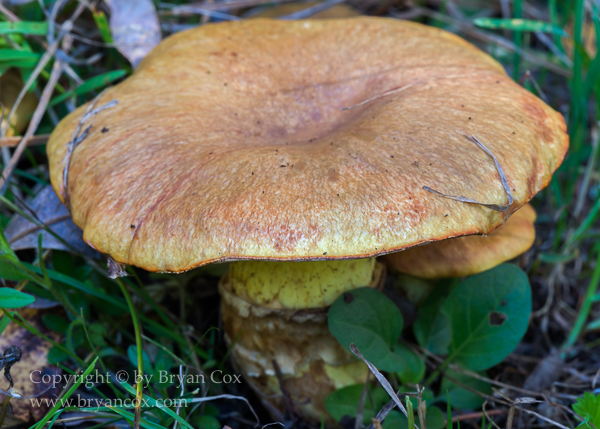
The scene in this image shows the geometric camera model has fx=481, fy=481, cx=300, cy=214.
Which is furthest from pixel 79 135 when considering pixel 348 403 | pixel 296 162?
pixel 348 403

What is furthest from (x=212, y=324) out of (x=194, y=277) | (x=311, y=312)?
(x=311, y=312)

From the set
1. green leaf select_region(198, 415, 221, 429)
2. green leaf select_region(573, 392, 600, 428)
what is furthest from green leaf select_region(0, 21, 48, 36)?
green leaf select_region(573, 392, 600, 428)

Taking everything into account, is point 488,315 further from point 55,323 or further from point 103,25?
point 103,25

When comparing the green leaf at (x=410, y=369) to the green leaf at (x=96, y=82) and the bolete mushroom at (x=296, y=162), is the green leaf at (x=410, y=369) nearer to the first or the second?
the bolete mushroom at (x=296, y=162)

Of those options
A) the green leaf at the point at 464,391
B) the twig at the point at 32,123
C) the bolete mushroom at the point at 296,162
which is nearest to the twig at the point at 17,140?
the twig at the point at 32,123

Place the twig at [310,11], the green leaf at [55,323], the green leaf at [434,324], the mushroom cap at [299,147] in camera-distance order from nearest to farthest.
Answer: the mushroom cap at [299,147], the green leaf at [55,323], the green leaf at [434,324], the twig at [310,11]

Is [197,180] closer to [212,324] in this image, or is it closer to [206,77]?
[206,77]
